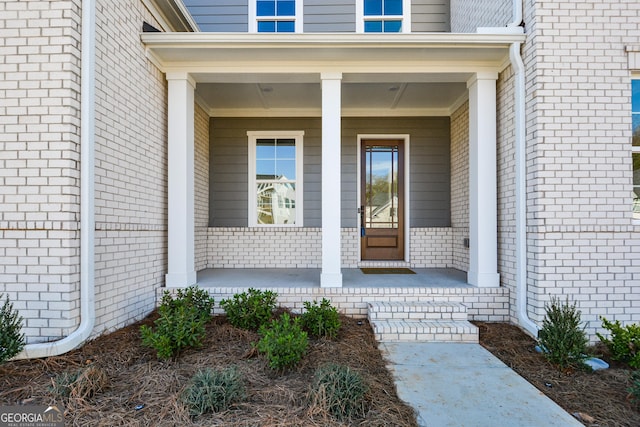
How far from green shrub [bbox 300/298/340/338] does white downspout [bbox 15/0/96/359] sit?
191cm

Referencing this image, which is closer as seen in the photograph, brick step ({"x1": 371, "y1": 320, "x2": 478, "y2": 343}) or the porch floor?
brick step ({"x1": 371, "y1": 320, "x2": 478, "y2": 343})

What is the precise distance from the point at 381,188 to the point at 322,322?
10.7 ft

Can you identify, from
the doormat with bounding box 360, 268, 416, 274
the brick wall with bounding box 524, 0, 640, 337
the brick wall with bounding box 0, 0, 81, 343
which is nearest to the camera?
the brick wall with bounding box 0, 0, 81, 343

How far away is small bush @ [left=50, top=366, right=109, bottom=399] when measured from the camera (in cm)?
221

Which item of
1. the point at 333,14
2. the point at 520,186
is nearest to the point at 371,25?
the point at 333,14

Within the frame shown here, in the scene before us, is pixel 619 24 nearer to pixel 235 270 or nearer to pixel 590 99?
pixel 590 99

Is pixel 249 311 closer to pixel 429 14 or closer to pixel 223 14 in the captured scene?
pixel 223 14

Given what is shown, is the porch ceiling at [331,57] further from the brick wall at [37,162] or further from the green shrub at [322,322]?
the green shrub at [322,322]

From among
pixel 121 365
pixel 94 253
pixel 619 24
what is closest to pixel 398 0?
pixel 619 24

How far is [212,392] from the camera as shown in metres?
2.12

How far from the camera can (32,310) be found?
276 cm

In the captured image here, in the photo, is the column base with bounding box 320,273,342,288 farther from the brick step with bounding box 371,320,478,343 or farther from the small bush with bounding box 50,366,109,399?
the small bush with bounding box 50,366,109,399

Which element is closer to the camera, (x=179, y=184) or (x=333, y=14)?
(x=179, y=184)

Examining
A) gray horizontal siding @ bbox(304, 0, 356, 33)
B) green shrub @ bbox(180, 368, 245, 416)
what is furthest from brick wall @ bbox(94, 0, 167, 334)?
gray horizontal siding @ bbox(304, 0, 356, 33)
